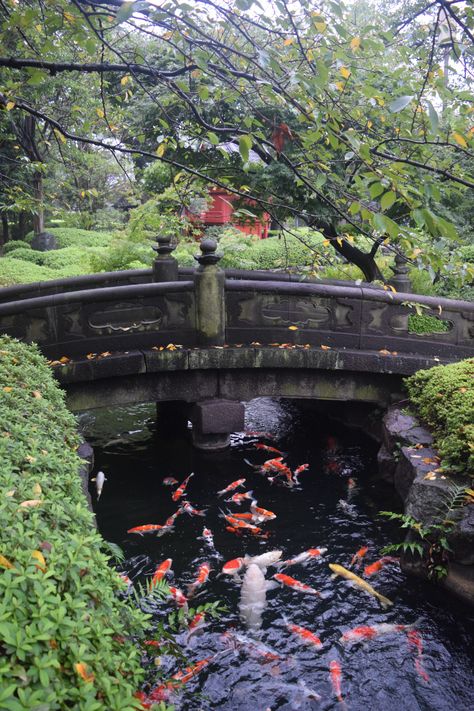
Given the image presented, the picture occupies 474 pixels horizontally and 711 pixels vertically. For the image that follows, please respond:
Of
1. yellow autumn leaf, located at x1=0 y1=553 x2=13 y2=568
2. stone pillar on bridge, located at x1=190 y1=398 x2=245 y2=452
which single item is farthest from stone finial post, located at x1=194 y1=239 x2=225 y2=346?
yellow autumn leaf, located at x1=0 y1=553 x2=13 y2=568

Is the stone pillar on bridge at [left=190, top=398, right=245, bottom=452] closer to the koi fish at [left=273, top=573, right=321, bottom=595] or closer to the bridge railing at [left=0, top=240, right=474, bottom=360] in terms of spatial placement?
the bridge railing at [left=0, top=240, right=474, bottom=360]

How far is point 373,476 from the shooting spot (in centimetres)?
805

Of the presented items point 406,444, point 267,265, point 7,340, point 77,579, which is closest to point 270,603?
point 406,444

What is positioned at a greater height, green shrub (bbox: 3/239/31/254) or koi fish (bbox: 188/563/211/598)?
green shrub (bbox: 3/239/31/254)

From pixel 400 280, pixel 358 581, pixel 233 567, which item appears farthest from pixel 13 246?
pixel 358 581

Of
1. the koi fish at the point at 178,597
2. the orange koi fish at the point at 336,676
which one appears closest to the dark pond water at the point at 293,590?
the orange koi fish at the point at 336,676

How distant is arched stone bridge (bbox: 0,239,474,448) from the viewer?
735 centimetres

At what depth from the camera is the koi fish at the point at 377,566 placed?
5797 millimetres

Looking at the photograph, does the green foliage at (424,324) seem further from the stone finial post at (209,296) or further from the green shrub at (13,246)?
the green shrub at (13,246)

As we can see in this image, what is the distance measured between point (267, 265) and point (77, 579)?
67.2 ft

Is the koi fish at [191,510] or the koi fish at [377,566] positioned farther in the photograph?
the koi fish at [191,510]

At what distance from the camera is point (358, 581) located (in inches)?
219

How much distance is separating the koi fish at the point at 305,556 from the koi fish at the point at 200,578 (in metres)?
0.73

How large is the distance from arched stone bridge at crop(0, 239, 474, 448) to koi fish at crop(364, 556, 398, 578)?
2.71m
